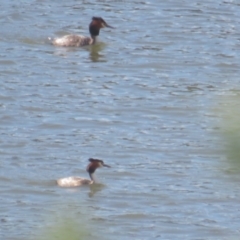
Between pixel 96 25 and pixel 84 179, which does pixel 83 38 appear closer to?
pixel 96 25

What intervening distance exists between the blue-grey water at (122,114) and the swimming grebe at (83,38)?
4.5 inches

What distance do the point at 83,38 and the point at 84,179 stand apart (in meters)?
5.64

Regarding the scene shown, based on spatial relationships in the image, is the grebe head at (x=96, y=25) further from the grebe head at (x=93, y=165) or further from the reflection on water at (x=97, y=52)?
Result: the grebe head at (x=93, y=165)

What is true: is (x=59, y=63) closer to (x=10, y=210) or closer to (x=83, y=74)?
(x=83, y=74)

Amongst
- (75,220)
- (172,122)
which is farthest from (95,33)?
(75,220)

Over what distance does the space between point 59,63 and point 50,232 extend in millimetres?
11952

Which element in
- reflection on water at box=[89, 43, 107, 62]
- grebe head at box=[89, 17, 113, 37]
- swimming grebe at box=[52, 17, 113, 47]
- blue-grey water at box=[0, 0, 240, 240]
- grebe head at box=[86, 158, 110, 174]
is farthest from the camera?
grebe head at box=[89, 17, 113, 37]

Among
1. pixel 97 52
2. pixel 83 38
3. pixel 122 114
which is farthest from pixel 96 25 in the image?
pixel 122 114

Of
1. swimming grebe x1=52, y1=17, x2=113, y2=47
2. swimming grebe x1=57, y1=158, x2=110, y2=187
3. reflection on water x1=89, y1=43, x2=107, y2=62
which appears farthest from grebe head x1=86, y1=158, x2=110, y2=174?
swimming grebe x1=52, y1=17, x2=113, y2=47

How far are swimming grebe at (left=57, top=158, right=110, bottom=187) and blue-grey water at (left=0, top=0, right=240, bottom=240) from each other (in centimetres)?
9

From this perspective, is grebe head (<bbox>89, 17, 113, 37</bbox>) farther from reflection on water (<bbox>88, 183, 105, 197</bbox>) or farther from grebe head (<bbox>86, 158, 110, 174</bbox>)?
reflection on water (<bbox>88, 183, 105, 197</bbox>)

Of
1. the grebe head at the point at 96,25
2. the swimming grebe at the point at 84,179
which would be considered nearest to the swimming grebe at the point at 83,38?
the grebe head at the point at 96,25

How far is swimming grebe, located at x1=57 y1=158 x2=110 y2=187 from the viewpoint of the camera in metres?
9.77

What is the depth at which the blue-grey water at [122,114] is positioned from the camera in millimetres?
9195
